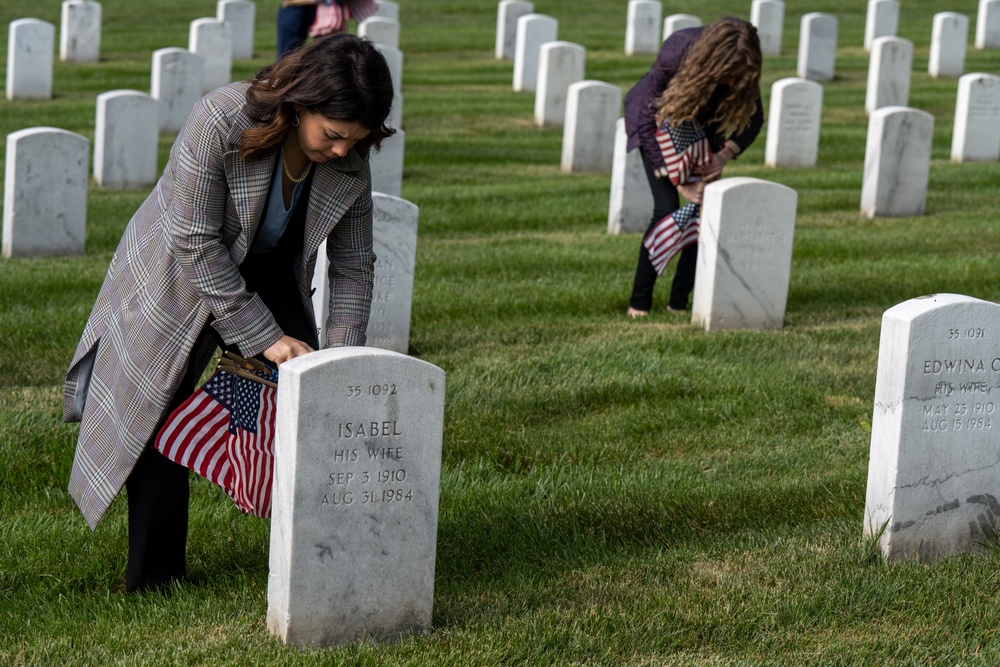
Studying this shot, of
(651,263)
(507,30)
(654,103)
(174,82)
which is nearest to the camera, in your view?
(654,103)

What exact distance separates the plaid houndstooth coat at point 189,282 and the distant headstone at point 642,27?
1814cm

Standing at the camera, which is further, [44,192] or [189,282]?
[44,192]

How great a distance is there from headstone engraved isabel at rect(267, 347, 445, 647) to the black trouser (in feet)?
14.3

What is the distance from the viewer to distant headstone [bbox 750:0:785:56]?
73.0 feet

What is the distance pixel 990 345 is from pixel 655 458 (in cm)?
162

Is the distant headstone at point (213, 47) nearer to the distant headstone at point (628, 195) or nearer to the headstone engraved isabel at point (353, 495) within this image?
the distant headstone at point (628, 195)

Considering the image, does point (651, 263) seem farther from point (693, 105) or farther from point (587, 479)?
point (587, 479)

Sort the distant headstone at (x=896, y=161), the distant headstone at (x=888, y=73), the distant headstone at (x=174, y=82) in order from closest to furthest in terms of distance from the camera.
Result: the distant headstone at (x=896, y=161), the distant headstone at (x=174, y=82), the distant headstone at (x=888, y=73)

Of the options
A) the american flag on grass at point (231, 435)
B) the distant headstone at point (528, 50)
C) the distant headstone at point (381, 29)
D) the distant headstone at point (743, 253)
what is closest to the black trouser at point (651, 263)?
the distant headstone at point (743, 253)

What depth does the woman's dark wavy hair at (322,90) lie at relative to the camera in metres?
3.67

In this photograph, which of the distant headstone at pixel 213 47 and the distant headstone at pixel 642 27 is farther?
the distant headstone at pixel 642 27

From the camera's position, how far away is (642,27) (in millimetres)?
21750

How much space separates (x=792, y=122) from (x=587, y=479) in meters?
9.29

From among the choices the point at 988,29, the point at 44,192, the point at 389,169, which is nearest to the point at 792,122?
the point at 389,169
